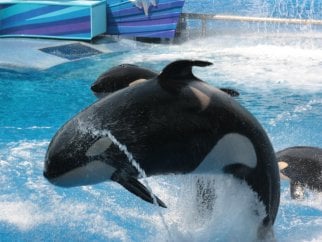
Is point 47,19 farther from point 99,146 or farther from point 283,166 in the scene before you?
point 99,146

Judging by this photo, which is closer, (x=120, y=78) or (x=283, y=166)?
(x=120, y=78)

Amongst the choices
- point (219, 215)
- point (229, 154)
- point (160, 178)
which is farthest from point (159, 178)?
point (229, 154)

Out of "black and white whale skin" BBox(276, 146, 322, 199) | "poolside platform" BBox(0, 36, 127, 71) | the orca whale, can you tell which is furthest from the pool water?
the orca whale

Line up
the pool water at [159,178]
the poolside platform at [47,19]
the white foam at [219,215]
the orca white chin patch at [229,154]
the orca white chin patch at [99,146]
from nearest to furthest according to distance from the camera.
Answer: the orca white chin patch at [99,146]
the orca white chin patch at [229,154]
the white foam at [219,215]
the pool water at [159,178]
the poolside platform at [47,19]

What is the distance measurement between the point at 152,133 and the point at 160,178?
9.76ft

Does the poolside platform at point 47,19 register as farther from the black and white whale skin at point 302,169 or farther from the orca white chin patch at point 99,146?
the orca white chin patch at point 99,146

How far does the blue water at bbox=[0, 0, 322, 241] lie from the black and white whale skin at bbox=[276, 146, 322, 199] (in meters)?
0.15

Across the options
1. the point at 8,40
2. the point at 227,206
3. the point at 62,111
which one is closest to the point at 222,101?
the point at 227,206

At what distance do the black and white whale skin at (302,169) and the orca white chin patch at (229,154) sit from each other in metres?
2.01

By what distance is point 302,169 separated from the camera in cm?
550

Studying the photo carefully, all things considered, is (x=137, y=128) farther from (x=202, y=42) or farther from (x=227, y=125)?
(x=202, y=42)

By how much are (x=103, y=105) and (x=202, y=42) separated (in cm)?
1162

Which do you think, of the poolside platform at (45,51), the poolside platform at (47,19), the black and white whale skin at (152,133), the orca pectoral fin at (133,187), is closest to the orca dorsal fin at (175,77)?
the black and white whale skin at (152,133)

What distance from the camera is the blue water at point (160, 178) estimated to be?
4367 millimetres
